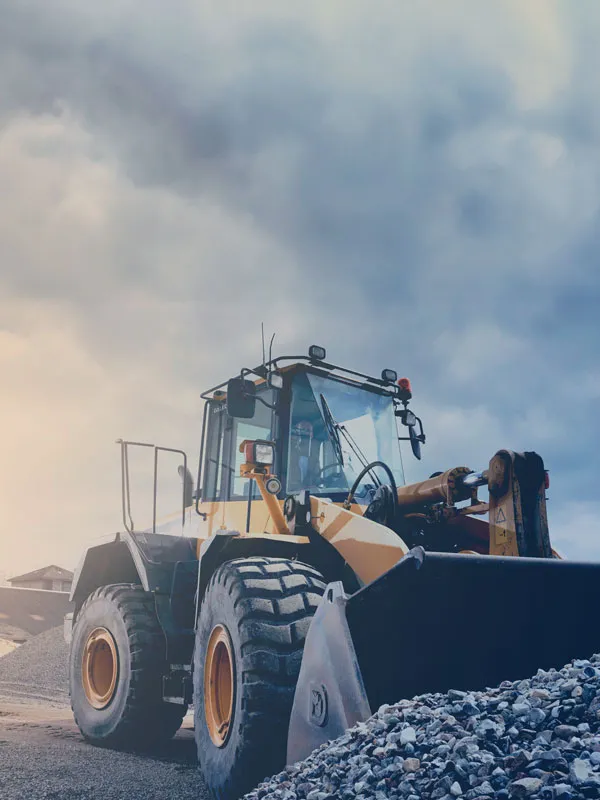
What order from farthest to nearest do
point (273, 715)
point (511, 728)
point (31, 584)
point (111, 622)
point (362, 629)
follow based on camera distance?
1. point (31, 584)
2. point (111, 622)
3. point (273, 715)
4. point (362, 629)
5. point (511, 728)

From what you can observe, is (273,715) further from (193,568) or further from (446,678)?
(193,568)

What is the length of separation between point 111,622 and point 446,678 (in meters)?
3.53

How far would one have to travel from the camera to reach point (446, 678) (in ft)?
13.3

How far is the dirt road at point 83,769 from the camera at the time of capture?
4629 millimetres

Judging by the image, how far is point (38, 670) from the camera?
1362cm

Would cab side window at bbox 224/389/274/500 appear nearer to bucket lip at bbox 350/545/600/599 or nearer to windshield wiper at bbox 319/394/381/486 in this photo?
windshield wiper at bbox 319/394/381/486

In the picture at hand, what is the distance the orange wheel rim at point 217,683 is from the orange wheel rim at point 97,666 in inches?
84.7

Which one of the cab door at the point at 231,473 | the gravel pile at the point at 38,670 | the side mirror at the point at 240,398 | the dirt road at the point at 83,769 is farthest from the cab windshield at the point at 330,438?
the gravel pile at the point at 38,670

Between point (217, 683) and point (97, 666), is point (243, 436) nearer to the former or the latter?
point (217, 683)

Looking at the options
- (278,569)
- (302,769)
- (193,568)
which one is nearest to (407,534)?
(278,569)

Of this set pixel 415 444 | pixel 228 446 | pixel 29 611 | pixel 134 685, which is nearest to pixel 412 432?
pixel 415 444

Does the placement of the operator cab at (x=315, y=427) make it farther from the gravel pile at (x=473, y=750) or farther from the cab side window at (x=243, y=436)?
the gravel pile at (x=473, y=750)

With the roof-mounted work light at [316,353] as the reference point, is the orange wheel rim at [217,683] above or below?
below

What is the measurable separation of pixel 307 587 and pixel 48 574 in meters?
18.6
